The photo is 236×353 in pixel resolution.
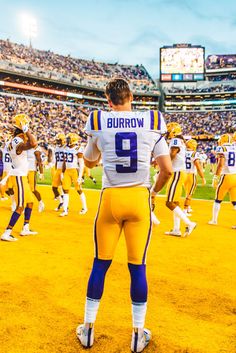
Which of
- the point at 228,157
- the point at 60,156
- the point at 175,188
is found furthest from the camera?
the point at 60,156

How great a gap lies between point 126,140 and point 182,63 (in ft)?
181

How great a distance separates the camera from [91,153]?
2979 mm

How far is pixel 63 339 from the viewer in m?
2.96

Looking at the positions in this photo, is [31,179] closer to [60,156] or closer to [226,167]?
[60,156]

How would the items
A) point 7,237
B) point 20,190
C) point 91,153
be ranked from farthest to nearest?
point 20,190, point 7,237, point 91,153

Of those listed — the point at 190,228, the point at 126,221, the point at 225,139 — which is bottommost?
the point at 190,228

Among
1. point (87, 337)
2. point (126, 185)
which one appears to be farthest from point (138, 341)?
point (126, 185)

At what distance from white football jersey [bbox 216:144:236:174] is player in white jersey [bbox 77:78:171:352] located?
18.8ft

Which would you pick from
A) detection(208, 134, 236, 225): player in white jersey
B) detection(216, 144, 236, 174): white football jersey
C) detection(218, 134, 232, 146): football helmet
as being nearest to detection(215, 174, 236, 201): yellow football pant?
detection(208, 134, 236, 225): player in white jersey

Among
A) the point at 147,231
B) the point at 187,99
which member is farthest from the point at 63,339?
the point at 187,99

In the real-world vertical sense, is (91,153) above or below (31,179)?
above

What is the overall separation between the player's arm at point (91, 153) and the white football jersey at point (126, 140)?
64 mm

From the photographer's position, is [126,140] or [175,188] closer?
[126,140]

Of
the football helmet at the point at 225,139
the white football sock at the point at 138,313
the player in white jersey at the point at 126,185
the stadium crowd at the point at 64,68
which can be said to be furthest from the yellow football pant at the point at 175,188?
the stadium crowd at the point at 64,68
